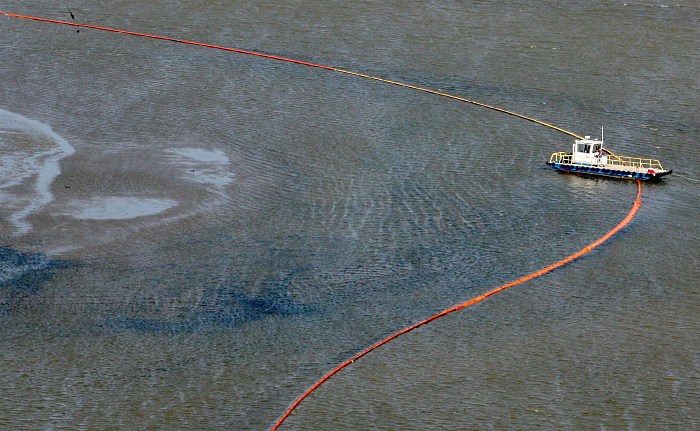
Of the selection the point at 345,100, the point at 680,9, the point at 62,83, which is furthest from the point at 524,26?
the point at 62,83

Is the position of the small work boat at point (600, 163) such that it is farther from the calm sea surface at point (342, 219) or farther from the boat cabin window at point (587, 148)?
the calm sea surface at point (342, 219)

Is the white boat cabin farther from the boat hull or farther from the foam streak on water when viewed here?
the foam streak on water

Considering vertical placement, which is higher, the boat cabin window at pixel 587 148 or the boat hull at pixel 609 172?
the boat cabin window at pixel 587 148

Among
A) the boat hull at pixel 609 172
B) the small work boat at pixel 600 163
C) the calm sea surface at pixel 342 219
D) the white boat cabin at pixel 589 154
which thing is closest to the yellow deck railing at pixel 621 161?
the small work boat at pixel 600 163

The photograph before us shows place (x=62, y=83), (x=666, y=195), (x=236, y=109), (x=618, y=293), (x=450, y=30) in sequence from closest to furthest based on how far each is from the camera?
(x=618, y=293) → (x=666, y=195) → (x=236, y=109) → (x=62, y=83) → (x=450, y=30)

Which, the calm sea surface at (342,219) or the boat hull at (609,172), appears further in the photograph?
the boat hull at (609,172)

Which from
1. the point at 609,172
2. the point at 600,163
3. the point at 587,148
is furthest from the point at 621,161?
the point at 587,148

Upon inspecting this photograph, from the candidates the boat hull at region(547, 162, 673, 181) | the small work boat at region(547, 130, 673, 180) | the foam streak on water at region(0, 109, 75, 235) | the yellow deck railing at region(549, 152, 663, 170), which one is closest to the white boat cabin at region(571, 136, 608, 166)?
the small work boat at region(547, 130, 673, 180)

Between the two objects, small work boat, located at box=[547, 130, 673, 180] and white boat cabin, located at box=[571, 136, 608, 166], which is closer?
small work boat, located at box=[547, 130, 673, 180]

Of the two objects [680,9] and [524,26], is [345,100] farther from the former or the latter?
[680,9]
